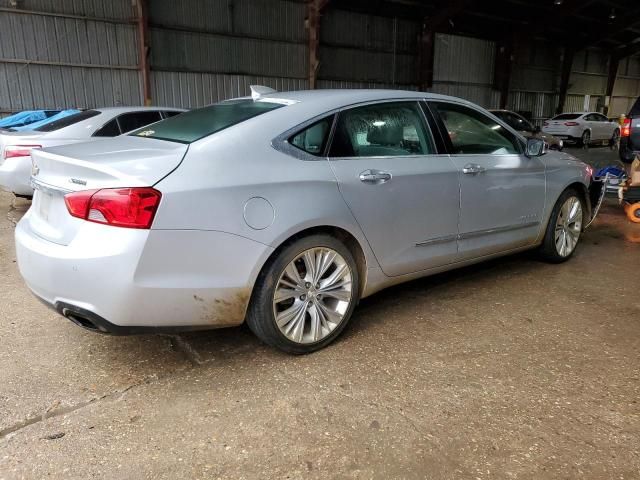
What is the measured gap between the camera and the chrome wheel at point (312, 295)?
2848mm

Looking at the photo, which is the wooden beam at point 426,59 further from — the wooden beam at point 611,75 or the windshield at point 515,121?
the wooden beam at point 611,75

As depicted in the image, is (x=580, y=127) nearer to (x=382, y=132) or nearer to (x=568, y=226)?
(x=568, y=226)

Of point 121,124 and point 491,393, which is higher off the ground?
point 121,124

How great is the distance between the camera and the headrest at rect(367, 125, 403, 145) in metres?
3.27

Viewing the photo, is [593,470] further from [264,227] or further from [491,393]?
[264,227]

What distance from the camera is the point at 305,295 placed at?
2.92m

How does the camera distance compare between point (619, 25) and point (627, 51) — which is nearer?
point (619, 25)

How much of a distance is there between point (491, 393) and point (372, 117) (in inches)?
71.6

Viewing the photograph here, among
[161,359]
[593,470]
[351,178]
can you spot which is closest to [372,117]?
[351,178]

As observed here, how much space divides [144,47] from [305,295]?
12959mm

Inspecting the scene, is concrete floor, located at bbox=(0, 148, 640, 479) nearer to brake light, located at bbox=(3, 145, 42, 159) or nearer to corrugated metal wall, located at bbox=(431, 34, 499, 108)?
brake light, located at bbox=(3, 145, 42, 159)

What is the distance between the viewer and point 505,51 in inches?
890

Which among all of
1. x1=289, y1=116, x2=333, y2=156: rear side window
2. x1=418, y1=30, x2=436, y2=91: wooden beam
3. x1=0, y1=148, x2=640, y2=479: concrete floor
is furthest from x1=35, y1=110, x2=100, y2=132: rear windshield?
x1=418, y1=30, x2=436, y2=91: wooden beam

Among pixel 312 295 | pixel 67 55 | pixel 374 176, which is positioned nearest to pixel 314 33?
pixel 67 55
